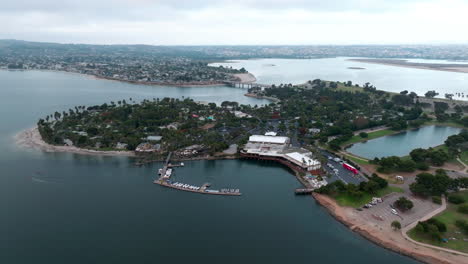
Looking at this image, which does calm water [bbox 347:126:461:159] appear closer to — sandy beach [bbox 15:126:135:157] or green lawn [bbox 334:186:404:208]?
green lawn [bbox 334:186:404:208]

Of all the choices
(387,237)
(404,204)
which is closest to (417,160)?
(404,204)

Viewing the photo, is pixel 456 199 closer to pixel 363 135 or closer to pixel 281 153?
pixel 281 153

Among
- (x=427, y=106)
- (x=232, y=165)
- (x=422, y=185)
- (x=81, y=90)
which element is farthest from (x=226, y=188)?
(x=81, y=90)

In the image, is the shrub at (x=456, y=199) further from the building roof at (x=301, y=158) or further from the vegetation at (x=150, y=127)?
the vegetation at (x=150, y=127)

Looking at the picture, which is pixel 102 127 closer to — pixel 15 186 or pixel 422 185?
pixel 15 186

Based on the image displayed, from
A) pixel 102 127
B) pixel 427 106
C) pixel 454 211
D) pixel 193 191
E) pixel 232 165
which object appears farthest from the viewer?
pixel 427 106
